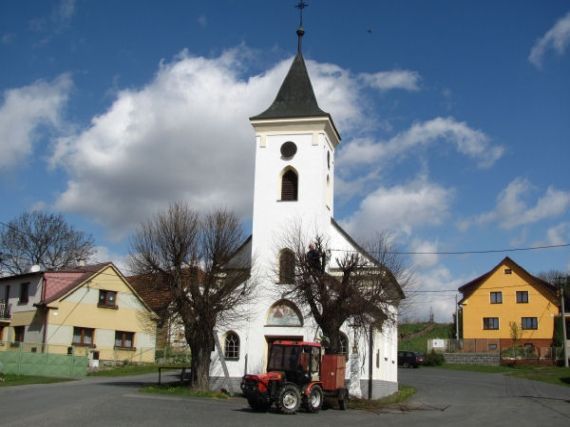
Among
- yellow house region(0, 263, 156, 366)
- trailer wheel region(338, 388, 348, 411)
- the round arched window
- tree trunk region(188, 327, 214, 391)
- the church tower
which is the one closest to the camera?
trailer wheel region(338, 388, 348, 411)

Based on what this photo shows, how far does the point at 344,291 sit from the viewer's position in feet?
87.5

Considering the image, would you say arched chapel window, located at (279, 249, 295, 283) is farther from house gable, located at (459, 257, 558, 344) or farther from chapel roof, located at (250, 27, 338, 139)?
house gable, located at (459, 257, 558, 344)

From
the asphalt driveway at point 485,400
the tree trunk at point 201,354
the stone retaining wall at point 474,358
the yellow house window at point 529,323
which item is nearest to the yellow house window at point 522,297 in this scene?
the yellow house window at point 529,323

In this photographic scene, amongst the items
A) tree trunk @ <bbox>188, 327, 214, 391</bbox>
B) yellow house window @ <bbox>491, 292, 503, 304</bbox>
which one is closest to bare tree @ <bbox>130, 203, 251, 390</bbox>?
tree trunk @ <bbox>188, 327, 214, 391</bbox>

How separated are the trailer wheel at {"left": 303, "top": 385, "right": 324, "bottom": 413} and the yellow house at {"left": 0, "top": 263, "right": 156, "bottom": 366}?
2104 cm

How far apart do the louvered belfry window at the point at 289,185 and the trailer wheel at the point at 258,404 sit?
1205cm

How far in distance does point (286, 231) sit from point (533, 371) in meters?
26.6

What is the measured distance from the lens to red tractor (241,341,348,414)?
855 inches

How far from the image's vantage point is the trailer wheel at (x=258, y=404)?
21.8 metres

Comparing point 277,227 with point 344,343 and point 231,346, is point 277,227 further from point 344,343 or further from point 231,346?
point 344,343

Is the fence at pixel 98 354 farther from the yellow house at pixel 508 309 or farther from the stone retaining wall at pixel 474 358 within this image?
the yellow house at pixel 508 309

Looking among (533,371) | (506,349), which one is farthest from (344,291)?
(506,349)

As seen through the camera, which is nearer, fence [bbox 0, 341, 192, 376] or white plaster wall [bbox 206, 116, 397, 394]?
white plaster wall [bbox 206, 116, 397, 394]

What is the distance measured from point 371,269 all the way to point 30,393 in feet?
46.5
